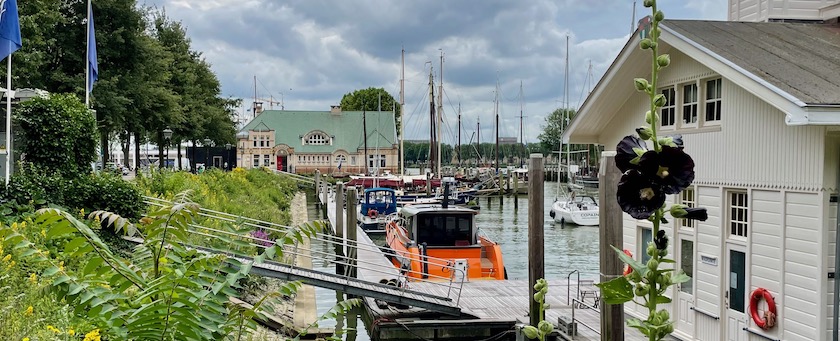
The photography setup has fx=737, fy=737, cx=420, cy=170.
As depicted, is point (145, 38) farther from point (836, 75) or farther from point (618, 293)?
point (618, 293)

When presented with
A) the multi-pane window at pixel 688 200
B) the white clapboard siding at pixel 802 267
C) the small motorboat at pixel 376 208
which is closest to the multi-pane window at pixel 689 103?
the multi-pane window at pixel 688 200

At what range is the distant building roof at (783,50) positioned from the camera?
9.19 m

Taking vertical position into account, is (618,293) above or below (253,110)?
below

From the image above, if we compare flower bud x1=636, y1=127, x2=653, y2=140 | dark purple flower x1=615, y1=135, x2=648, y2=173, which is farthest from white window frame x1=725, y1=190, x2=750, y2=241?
flower bud x1=636, y1=127, x2=653, y2=140

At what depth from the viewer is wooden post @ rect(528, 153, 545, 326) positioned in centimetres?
1390

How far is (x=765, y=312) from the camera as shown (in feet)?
33.2

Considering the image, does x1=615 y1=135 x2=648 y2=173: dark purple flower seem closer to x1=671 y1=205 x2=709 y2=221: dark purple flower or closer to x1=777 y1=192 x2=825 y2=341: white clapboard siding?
x1=671 y1=205 x2=709 y2=221: dark purple flower

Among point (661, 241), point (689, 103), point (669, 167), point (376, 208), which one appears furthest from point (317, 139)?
point (661, 241)

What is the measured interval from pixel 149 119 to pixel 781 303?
112 feet

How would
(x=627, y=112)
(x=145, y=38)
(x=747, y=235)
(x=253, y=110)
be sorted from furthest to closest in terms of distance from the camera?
(x=253, y=110) → (x=145, y=38) → (x=627, y=112) → (x=747, y=235)

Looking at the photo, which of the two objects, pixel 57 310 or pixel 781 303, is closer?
pixel 57 310

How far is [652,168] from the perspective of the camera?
6.55 feet

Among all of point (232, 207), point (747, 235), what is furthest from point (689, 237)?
point (232, 207)

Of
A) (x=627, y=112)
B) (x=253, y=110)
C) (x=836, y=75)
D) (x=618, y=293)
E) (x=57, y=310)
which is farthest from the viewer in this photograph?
(x=253, y=110)
